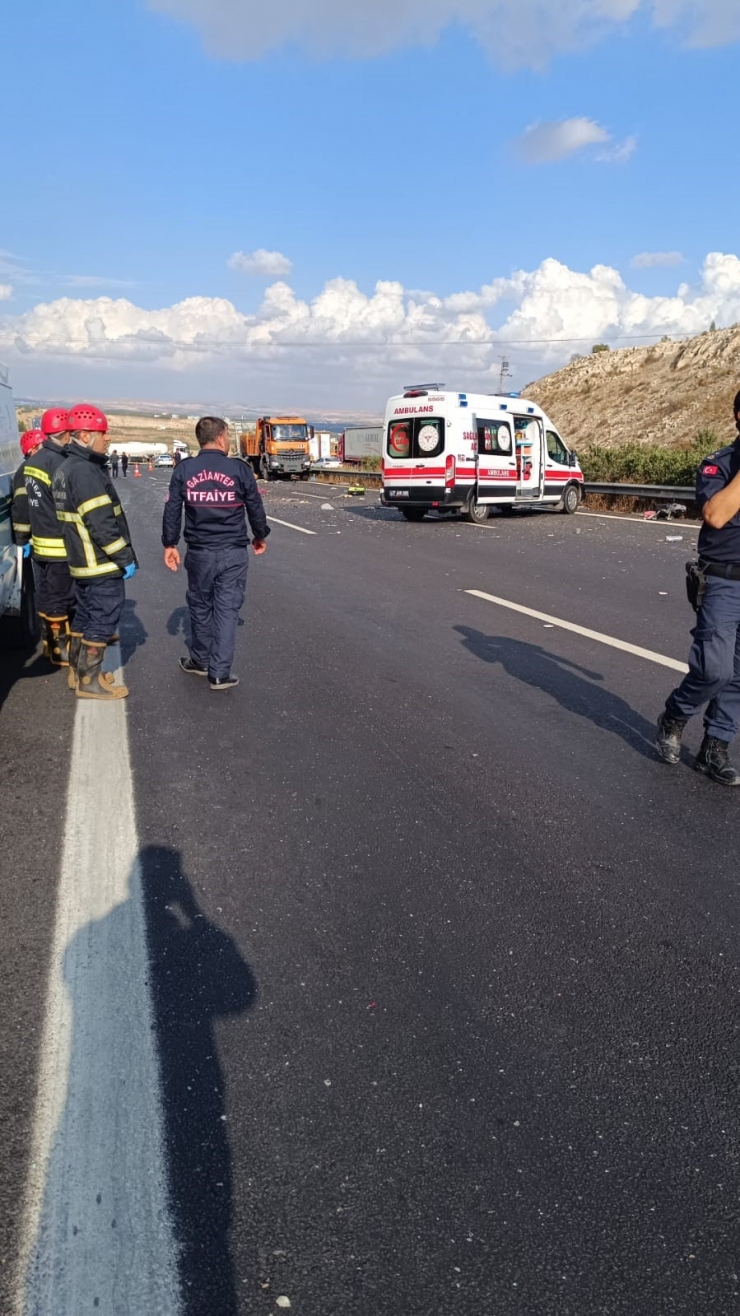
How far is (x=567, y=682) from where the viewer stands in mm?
6492

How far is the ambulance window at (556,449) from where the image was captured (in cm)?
2038

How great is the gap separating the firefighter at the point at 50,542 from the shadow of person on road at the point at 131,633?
0.52 metres

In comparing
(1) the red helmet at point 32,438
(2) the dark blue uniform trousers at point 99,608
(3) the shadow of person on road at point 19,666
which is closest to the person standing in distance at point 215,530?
(2) the dark blue uniform trousers at point 99,608

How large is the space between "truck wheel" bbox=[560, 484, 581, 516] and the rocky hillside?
19.1 meters

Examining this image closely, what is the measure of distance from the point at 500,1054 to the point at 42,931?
5.38 feet

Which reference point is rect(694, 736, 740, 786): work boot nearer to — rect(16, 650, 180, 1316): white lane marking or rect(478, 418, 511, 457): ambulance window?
rect(16, 650, 180, 1316): white lane marking

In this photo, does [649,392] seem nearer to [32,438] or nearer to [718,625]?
[32,438]

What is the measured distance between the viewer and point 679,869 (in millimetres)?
3660

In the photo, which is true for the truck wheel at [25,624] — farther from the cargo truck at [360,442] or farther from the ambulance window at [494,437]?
the cargo truck at [360,442]

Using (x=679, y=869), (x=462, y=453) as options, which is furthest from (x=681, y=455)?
(x=679, y=869)

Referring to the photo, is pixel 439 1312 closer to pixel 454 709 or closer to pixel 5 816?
pixel 5 816

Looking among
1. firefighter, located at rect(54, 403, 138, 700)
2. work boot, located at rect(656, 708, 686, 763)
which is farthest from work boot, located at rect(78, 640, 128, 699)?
work boot, located at rect(656, 708, 686, 763)

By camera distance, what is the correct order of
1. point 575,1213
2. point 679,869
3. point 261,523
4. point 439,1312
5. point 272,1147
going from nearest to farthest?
point 439,1312 < point 575,1213 < point 272,1147 < point 679,869 < point 261,523

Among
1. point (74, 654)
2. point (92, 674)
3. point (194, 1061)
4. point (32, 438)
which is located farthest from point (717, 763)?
point (32, 438)
